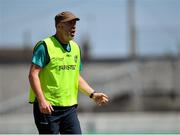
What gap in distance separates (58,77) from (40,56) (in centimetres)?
26

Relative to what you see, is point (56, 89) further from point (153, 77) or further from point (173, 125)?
point (153, 77)

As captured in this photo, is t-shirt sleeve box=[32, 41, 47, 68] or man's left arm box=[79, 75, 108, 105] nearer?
t-shirt sleeve box=[32, 41, 47, 68]

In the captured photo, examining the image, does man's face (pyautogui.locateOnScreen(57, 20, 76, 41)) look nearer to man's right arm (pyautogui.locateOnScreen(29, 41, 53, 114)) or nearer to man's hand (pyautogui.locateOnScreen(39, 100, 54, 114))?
man's right arm (pyautogui.locateOnScreen(29, 41, 53, 114))

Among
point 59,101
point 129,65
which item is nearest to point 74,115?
point 59,101

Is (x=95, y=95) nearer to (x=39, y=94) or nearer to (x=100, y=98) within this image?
(x=100, y=98)

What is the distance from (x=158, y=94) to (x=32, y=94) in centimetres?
1624

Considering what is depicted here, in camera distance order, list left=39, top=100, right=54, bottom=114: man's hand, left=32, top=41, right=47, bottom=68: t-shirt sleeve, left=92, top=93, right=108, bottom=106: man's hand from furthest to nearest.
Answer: left=92, top=93, right=108, bottom=106: man's hand, left=32, top=41, right=47, bottom=68: t-shirt sleeve, left=39, top=100, right=54, bottom=114: man's hand

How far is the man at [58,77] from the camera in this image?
670 centimetres

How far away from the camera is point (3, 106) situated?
22641 mm

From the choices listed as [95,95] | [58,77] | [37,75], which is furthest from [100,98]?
[37,75]

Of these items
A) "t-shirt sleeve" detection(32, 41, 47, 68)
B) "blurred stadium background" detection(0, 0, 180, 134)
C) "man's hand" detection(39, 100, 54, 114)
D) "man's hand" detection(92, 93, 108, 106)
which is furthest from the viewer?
"blurred stadium background" detection(0, 0, 180, 134)

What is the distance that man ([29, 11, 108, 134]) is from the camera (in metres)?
6.70

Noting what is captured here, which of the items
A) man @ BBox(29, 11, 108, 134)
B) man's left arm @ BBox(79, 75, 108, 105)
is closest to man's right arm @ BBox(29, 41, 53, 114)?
man @ BBox(29, 11, 108, 134)

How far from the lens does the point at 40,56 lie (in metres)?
6.68
